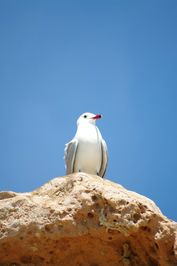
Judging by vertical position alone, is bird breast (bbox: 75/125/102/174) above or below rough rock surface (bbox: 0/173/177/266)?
above

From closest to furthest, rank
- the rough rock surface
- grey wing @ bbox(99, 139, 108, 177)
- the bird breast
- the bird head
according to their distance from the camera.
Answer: the rough rock surface → the bird breast → grey wing @ bbox(99, 139, 108, 177) → the bird head

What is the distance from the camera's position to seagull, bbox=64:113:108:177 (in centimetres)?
910

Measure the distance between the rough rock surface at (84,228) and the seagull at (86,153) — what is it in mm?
2668

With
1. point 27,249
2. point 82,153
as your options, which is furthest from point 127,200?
point 82,153

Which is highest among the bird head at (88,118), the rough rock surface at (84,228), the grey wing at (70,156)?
the bird head at (88,118)

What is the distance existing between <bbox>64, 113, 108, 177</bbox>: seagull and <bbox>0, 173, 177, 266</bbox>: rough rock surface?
2.67 m

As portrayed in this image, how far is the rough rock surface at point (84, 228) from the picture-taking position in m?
6.00

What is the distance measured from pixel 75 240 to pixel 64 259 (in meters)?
0.38

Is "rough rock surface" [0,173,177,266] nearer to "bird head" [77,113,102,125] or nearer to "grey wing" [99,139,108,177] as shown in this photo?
"grey wing" [99,139,108,177]

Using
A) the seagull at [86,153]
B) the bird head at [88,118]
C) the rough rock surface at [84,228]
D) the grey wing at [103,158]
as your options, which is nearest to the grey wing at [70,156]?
the seagull at [86,153]

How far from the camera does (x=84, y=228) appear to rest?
602 centimetres

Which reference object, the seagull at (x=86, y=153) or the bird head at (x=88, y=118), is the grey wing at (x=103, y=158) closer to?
the seagull at (x=86, y=153)

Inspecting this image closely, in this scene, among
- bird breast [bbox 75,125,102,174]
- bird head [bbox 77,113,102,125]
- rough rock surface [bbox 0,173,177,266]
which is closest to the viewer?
rough rock surface [bbox 0,173,177,266]

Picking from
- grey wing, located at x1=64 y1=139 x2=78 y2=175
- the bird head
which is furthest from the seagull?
the bird head
